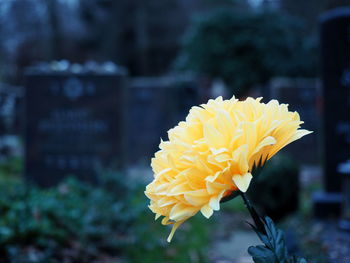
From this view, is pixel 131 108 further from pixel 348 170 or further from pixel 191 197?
pixel 191 197

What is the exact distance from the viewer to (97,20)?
89.0ft

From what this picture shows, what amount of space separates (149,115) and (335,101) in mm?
7125

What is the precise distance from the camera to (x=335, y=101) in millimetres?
5590

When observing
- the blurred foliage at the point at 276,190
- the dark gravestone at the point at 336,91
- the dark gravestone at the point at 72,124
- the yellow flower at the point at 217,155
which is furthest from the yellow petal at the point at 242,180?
the dark gravestone at the point at 72,124

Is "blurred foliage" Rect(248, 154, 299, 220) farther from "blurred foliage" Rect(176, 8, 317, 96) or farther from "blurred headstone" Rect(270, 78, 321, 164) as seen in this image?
"blurred foliage" Rect(176, 8, 317, 96)

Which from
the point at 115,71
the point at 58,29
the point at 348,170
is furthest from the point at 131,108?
the point at 58,29

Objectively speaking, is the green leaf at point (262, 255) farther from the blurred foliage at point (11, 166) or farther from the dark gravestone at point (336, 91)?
the blurred foliage at point (11, 166)

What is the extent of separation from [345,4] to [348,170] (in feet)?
12.3

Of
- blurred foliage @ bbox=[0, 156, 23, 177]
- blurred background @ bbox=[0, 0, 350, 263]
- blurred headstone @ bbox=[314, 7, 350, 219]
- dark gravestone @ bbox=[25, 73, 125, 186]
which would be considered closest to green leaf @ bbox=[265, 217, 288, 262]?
blurred background @ bbox=[0, 0, 350, 263]

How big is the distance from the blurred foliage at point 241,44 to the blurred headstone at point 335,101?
32.6 feet

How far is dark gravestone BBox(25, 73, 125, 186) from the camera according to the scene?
6.46 m

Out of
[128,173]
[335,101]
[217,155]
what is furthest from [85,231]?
[128,173]

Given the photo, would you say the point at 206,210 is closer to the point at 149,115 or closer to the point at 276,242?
the point at 276,242

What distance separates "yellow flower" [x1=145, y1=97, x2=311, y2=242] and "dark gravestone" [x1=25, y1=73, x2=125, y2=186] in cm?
549
